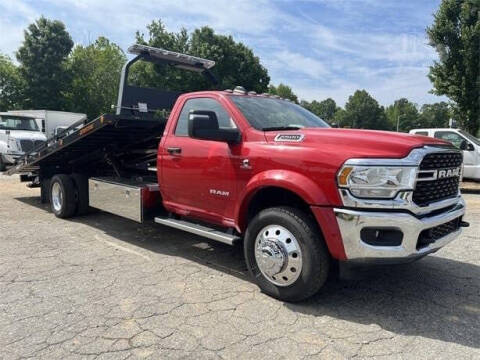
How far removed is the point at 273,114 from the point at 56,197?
16.1 feet

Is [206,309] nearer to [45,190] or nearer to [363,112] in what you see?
[45,190]

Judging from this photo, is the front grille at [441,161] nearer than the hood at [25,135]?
Yes

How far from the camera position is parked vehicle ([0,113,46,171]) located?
53.5 feet

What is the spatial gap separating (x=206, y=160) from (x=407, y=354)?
8.94 ft

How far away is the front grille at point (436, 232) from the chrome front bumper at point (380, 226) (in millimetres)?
73

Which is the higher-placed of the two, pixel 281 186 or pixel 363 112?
pixel 363 112

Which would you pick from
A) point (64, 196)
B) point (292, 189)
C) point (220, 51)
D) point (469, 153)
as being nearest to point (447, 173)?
point (292, 189)

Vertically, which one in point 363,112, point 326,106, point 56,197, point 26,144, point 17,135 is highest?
point 326,106

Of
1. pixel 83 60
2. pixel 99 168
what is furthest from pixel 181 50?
pixel 99 168

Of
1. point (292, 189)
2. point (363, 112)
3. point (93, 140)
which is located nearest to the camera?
point (292, 189)

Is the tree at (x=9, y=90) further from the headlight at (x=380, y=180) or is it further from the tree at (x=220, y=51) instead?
the headlight at (x=380, y=180)

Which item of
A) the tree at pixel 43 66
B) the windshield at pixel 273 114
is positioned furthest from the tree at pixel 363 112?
the windshield at pixel 273 114

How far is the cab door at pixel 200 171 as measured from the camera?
14.5 ft

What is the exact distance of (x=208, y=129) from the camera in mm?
4176
